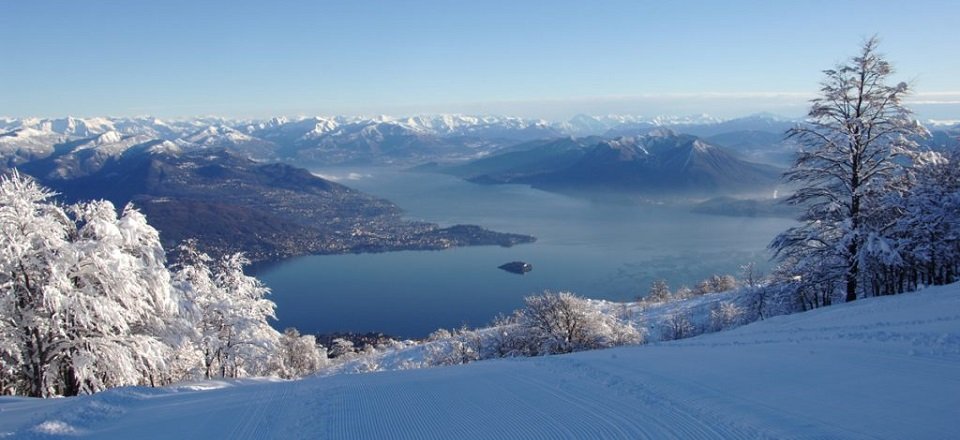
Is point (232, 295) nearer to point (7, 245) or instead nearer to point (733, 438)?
point (7, 245)

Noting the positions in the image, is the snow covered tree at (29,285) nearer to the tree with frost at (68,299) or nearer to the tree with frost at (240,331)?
the tree with frost at (68,299)

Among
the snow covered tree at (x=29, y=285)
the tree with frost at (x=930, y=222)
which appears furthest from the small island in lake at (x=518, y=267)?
the snow covered tree at (x=29, y=285)

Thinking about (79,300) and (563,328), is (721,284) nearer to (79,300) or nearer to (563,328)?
(563,328)

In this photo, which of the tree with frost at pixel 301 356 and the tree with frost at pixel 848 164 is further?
the tree with frost at pixel 301 356

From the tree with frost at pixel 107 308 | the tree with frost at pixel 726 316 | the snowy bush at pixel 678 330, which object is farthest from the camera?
the tree with frost at pixel 726 316

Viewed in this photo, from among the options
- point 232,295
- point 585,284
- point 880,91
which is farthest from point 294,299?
point 880,91

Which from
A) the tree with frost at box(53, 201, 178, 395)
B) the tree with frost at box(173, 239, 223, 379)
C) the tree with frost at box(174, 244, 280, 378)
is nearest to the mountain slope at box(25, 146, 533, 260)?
the tree with frost at box(173, 239, 223, 379)
